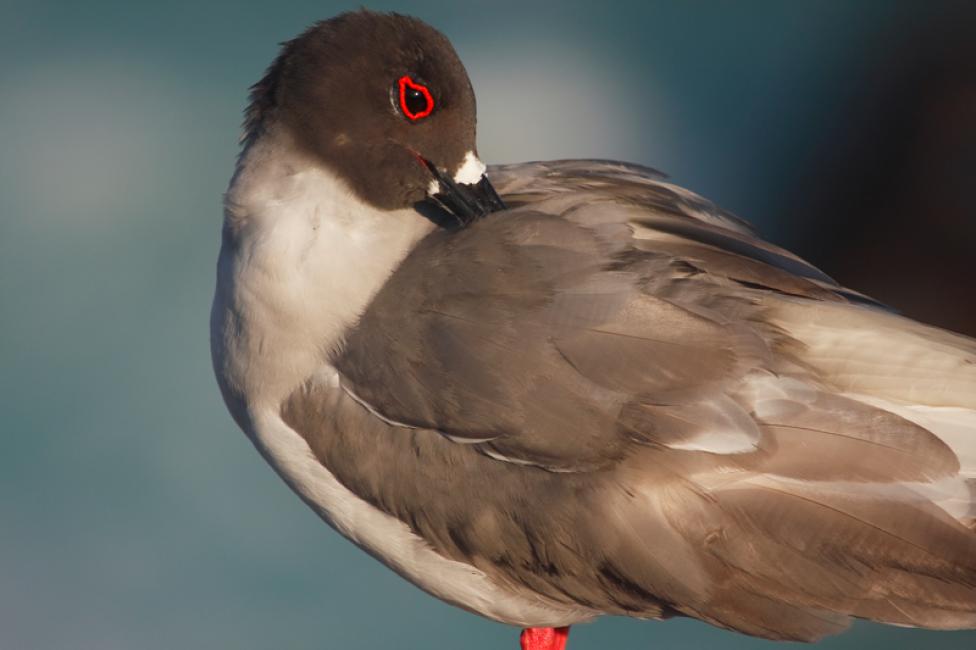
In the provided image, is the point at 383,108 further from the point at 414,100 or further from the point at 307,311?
the point at 307,311

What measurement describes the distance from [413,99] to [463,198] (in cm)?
19

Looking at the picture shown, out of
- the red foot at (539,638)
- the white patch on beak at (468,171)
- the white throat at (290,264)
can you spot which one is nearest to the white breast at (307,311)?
the white throat at (290,264)

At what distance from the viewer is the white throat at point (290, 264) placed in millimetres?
2090

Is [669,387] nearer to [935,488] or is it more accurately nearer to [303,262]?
[935,488]

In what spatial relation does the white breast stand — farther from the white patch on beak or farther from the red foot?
the red foot

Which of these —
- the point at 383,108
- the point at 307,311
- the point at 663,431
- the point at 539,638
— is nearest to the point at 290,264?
the point at 307,311

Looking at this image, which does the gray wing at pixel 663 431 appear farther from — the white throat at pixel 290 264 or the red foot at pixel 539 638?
the red foot at pixel 539 638

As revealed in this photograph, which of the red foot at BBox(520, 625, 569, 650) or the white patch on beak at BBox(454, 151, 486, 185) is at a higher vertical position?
the white patch on beak at BBox(454, 151, 486, 185)

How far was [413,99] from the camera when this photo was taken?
7.13ft

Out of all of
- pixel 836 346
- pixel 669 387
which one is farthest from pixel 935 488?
pixel 669 387

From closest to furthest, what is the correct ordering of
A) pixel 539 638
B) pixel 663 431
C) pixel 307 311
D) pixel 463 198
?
pixel 663 431 → pixel 307 311 → pixel 463 198 → pixel 539 638

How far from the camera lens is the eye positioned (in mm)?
2166

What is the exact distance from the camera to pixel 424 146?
220 centimetres

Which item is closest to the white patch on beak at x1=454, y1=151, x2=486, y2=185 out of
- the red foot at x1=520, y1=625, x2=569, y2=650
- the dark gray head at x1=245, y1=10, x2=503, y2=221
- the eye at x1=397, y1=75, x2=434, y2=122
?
the dark gray head at x1=245, y1=10, x2=503, y2=221
